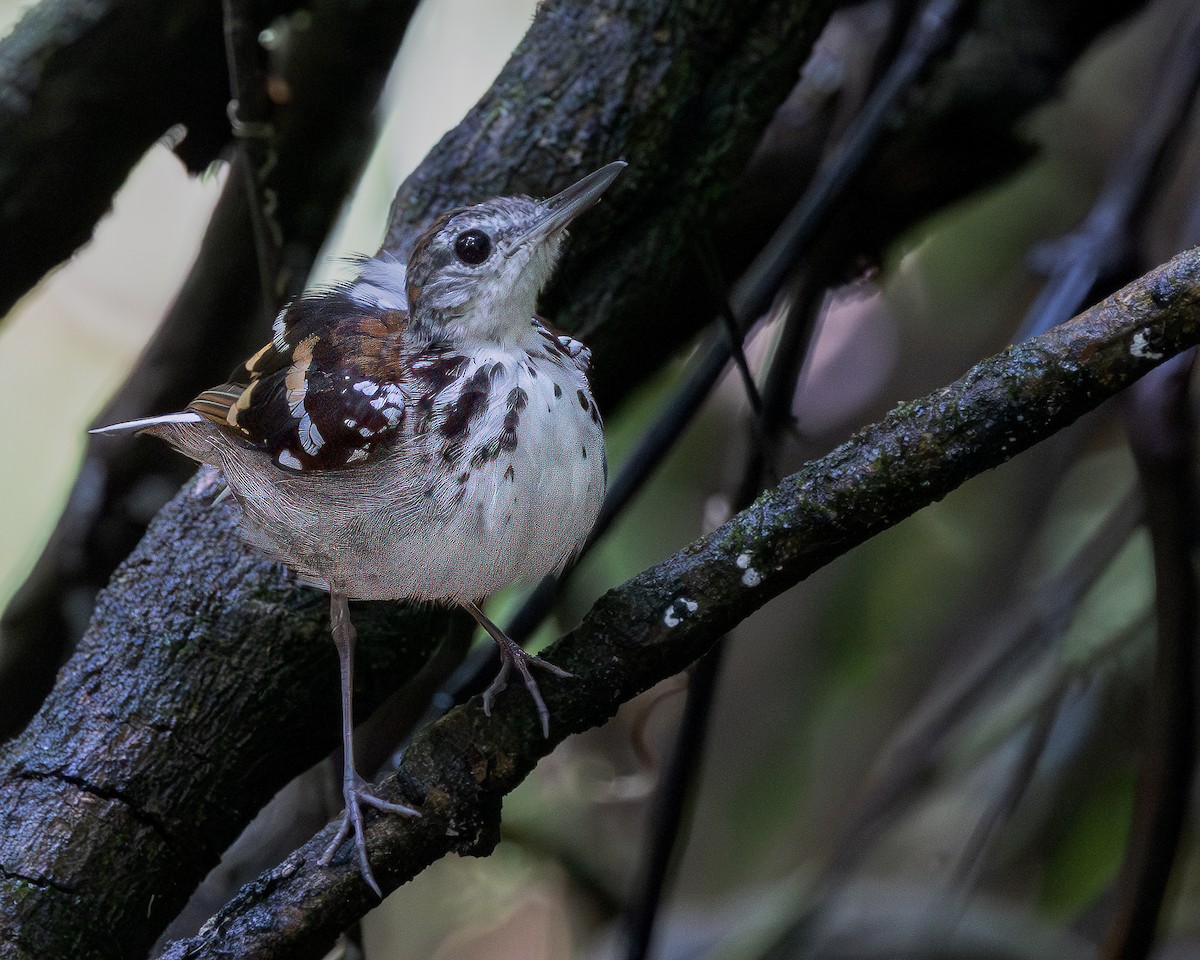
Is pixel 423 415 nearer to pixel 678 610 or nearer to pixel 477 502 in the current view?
pixel 477 502

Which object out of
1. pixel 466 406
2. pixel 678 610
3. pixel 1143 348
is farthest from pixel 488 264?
pixel 1143 348

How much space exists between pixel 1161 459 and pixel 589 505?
1.10 m

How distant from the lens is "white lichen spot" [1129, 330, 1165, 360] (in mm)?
1296

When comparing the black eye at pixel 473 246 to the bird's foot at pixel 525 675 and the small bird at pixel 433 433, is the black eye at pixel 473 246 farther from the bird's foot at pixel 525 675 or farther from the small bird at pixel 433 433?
the bird's foot at pixel 525 675

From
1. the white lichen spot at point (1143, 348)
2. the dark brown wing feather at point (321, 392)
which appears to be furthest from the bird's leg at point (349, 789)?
the white lichen spot at point (1143, 348)

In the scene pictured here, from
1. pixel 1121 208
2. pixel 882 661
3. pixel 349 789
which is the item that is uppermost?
pixel 349 789

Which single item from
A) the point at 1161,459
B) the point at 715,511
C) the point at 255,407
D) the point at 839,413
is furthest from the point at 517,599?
the point at 1161,459

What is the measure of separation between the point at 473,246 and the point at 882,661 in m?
2.25

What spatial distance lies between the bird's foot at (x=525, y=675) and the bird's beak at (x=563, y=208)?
1.95 ft

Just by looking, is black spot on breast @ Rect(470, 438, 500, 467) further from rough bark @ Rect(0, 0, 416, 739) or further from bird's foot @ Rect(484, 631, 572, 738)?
rough bark @ Rect(0, 0, 416, 739)

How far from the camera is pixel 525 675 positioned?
158 centimetres

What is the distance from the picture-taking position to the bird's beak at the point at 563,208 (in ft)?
5.46

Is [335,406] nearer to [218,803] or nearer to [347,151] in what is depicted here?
[218,803]

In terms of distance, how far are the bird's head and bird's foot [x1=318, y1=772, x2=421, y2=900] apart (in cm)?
67
